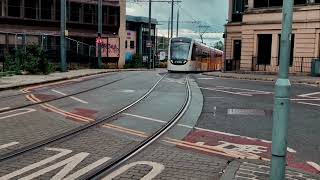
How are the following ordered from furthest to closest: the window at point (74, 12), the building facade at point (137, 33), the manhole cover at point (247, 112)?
the building facade at point (137, 33) < the window at point (74, 12) < the manhole cover at point (247, 112)

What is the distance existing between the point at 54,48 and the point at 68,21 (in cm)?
1384

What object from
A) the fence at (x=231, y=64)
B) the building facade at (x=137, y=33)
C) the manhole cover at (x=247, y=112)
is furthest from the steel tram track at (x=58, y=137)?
the building facade at (x=137, y=33)

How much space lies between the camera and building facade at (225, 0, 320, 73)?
36.2m

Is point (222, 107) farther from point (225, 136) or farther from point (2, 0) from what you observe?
point (2, 0)

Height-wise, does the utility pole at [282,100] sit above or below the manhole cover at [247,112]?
above

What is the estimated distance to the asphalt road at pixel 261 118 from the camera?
10669 millimetres

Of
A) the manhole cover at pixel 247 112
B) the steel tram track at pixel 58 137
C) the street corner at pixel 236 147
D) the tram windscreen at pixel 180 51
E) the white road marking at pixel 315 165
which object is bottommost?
the white road marking at pixel 315 165

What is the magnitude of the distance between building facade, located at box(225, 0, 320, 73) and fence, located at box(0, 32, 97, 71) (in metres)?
14.0

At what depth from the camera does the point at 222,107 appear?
55.4ft

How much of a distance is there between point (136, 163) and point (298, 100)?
41.0 feet

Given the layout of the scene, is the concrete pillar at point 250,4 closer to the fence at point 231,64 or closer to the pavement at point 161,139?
the fence at point 231,64

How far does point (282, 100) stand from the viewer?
247 inches

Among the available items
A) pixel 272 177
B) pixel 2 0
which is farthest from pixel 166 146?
pixel 2 0

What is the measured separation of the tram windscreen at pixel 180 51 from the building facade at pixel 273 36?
4.19 metres
